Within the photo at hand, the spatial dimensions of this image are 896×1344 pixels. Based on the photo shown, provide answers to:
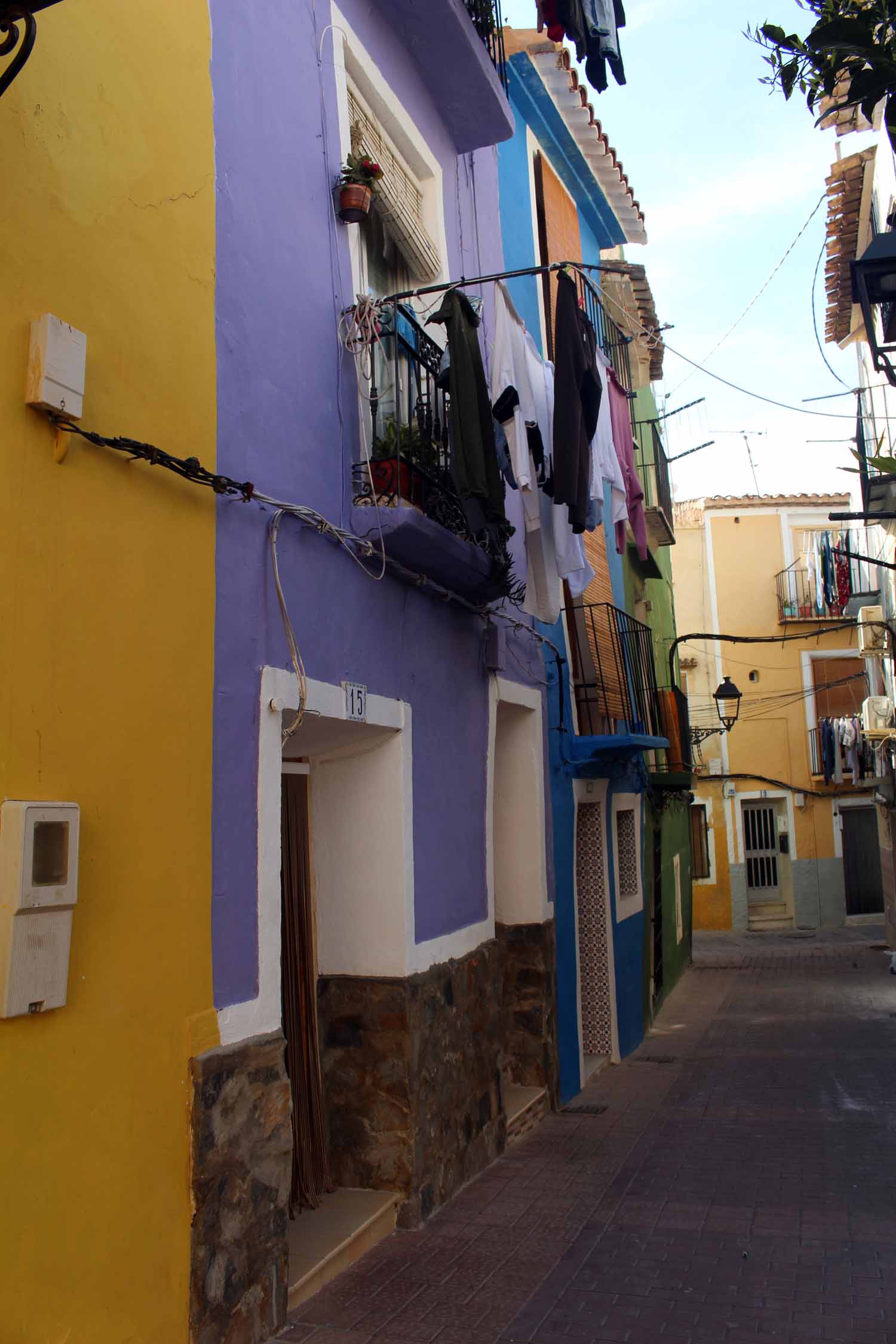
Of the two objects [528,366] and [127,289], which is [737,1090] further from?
[127,289]

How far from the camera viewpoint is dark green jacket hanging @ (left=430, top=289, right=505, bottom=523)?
6.41m

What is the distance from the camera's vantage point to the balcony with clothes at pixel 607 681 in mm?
11109

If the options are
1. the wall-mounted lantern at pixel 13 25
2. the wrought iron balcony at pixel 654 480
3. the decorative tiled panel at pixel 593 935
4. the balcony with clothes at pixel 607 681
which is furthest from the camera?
the wrought iron balcony at pixel 654 480

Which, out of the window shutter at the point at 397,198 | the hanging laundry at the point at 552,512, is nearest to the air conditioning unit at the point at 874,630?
the hanging laundry at the point at 552,512

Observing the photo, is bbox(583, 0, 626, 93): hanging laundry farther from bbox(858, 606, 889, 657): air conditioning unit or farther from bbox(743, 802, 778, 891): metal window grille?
bbox(743, 802, 778, 891): metal window grille

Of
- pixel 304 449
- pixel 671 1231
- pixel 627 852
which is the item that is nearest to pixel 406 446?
pixel 304 449

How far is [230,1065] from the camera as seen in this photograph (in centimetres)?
436

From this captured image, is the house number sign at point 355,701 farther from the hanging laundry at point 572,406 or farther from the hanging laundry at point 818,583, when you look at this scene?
the hanging laundry at point 818,583

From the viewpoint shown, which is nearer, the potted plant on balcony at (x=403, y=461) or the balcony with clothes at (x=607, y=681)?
the potted plant on balcony at (x=403, y=461)

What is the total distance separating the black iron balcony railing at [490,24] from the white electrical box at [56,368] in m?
5.43

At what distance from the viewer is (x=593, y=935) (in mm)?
11656

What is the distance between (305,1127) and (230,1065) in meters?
1.71

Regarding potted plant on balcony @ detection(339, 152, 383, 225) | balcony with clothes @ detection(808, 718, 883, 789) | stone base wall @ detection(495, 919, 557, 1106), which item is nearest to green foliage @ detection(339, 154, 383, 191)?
potted plant on balcony @ detection(339, 152, 383, 225)

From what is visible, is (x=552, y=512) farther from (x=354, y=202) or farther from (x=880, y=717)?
(x=880, y=717)
